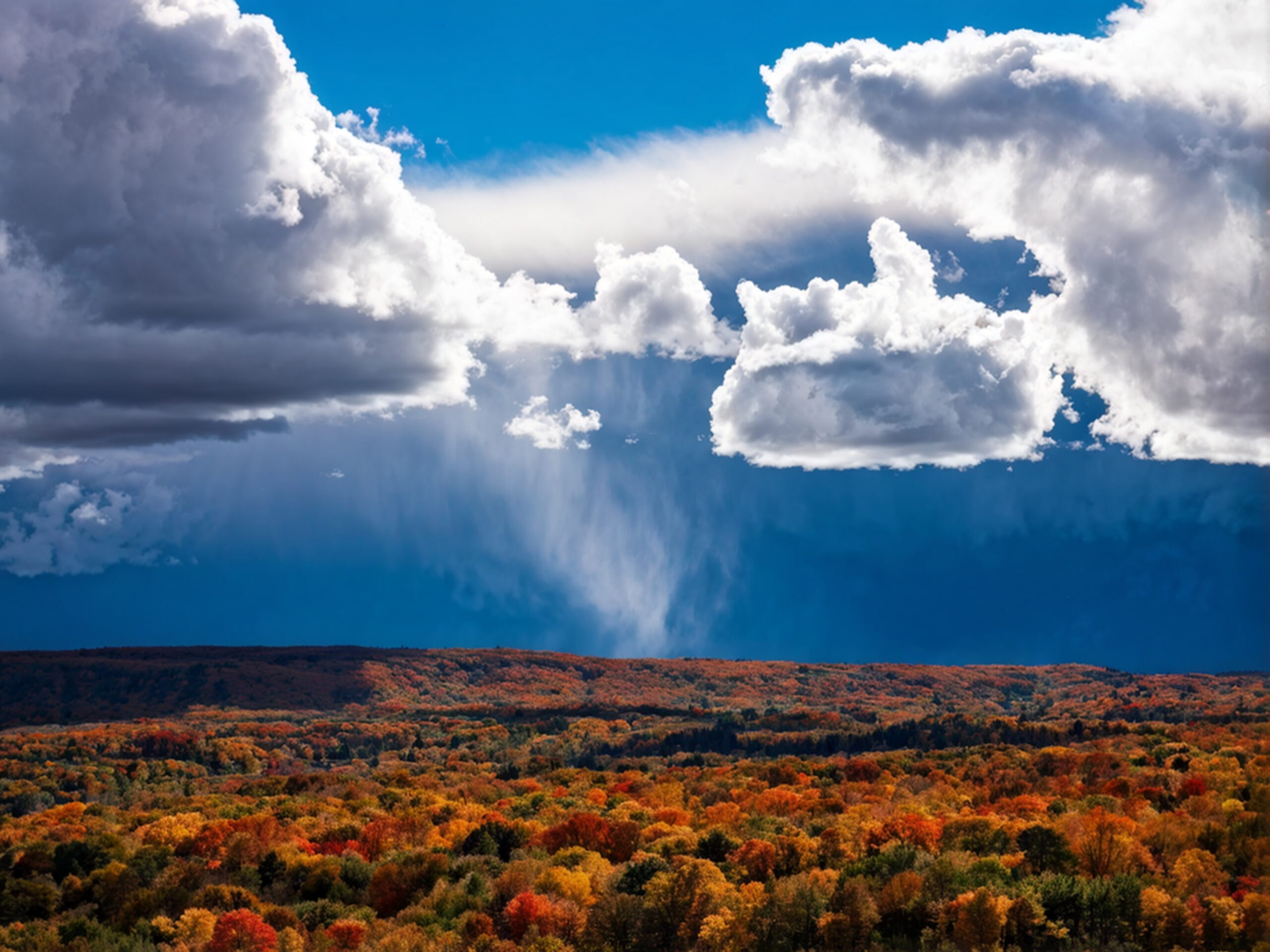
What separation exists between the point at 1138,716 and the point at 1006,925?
5929 inches

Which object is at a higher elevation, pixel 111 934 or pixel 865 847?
pixel 865 847

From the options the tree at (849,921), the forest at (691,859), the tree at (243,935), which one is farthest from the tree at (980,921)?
the tree at (243,935)

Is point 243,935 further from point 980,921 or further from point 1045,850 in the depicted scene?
point 1045,850

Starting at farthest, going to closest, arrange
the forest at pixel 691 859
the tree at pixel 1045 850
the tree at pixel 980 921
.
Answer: the tree at pixel 1045 850, the forest at pixel 691 859, the tree at pixel 980 921

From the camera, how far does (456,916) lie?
48531 mm

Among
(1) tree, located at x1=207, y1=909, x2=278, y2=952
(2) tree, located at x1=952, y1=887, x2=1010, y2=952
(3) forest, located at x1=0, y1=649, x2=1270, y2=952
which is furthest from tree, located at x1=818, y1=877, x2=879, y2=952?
(1) tree, located at x1=207, y1=909, x2=278, y2=952

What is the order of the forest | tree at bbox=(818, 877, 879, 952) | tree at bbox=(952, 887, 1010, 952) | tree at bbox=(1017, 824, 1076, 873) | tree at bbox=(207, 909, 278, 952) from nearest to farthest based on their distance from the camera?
1. tree at bbox=(952, 887, 1010, 952)
2. tree at bbox=(818, 877, 879, 952)
3. the forest
4. tree at bbox=(207, 909, 278, 952)
5. tree at bbox=(1017, 824, 1076, 873)

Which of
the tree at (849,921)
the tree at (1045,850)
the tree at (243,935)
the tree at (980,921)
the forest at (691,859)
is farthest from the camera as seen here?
the tree at (1045,850)

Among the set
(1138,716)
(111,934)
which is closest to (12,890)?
(111,934)

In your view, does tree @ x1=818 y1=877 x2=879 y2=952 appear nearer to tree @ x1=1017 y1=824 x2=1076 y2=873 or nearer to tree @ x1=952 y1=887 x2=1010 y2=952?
tree @ x1=952 y1=887 x2=1010 y2=952

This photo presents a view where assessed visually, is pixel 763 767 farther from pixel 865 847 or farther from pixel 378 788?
pixel 865 847

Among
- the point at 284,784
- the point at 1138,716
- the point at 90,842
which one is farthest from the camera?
the point at 1138,716

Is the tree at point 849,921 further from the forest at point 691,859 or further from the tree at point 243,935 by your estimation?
the tree at point 243,935

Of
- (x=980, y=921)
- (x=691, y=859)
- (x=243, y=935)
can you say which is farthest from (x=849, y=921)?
(x=243, y=935)
